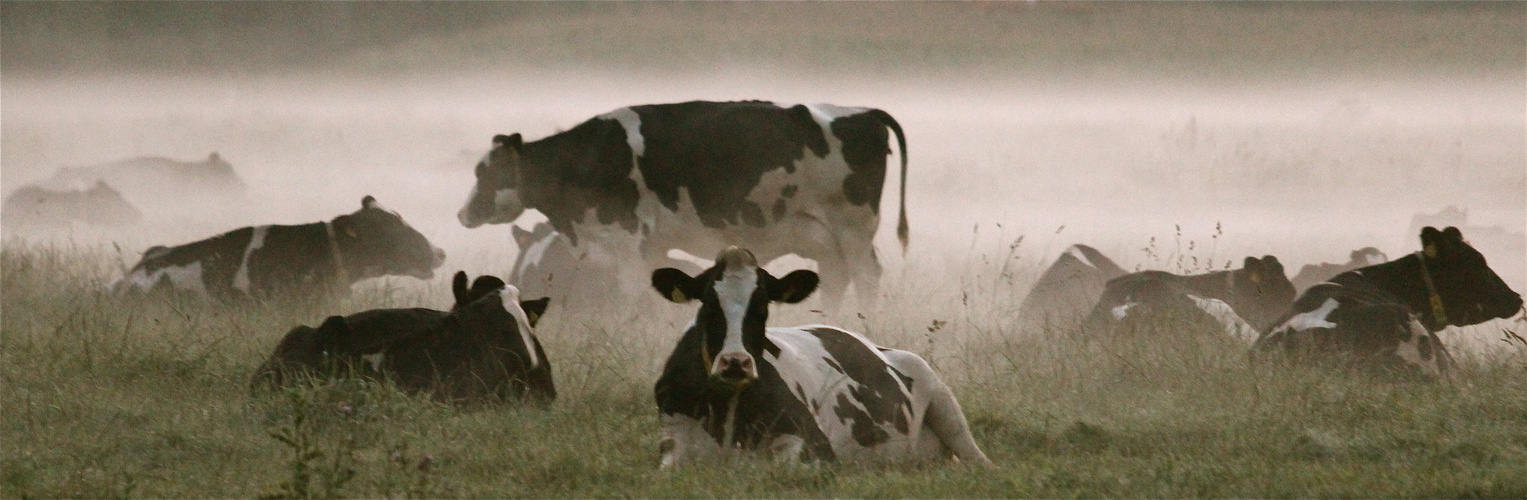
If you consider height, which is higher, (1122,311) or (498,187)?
(498,187)

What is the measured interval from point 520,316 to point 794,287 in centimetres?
259

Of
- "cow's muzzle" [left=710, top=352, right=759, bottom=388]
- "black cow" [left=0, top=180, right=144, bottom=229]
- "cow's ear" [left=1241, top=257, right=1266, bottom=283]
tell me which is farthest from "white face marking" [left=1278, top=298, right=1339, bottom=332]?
"black cow" [left=0, top=180, right=144, bottom=229]

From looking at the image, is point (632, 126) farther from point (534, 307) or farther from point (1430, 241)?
point (1430, 241)

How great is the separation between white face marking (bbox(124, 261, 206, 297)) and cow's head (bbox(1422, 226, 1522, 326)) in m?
10.1

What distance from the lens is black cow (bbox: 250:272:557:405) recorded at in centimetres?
893

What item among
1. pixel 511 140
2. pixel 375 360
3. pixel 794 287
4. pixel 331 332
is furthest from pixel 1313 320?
pixel 511 140

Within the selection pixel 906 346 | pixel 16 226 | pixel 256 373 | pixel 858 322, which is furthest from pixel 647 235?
pixel 16 226

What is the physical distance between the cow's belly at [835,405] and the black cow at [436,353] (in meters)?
2.02

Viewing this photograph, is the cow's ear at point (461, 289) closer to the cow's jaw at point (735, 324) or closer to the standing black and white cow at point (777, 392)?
the standing black and white cow at point (777, 392)

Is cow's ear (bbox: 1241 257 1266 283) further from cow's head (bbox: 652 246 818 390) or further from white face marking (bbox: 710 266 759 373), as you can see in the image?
white face marking (bbox: 710 266 759 373)

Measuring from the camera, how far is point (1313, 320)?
10219 mm

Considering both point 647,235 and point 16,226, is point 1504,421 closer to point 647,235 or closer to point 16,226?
point 647,235

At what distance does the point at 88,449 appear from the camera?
25.2 ft

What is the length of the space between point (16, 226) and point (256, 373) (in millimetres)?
15907
